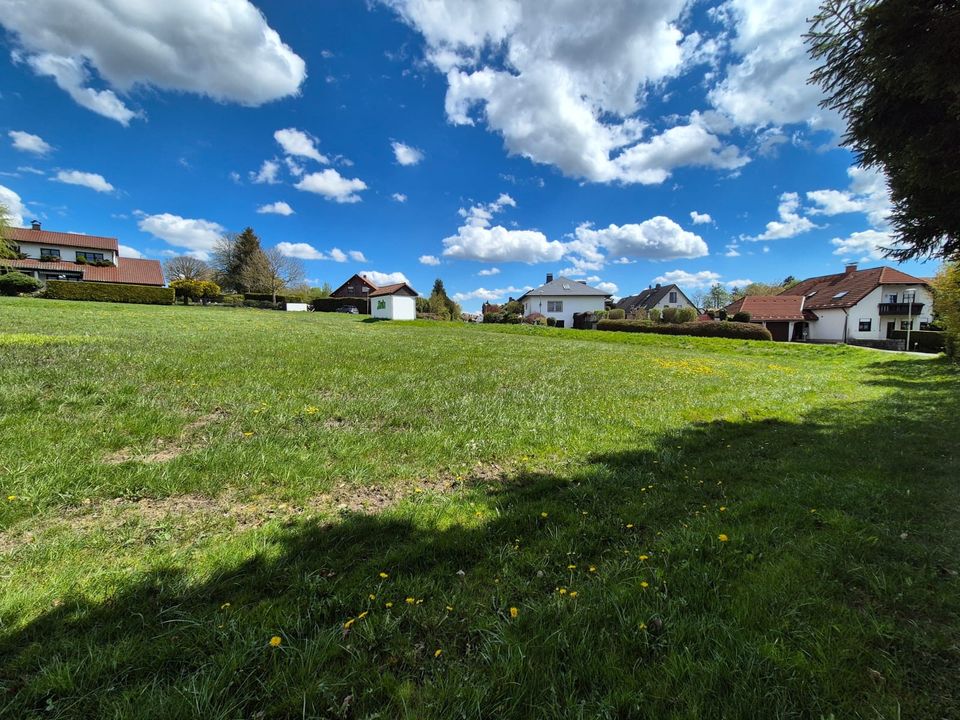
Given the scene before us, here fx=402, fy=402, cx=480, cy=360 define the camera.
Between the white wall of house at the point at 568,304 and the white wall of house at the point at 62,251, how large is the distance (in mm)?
63863

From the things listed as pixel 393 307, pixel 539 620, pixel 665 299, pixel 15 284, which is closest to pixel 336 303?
pixel 393 307

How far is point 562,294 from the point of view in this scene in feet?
206

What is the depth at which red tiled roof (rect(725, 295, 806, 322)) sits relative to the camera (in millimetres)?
45875

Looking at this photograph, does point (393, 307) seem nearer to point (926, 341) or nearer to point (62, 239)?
point (926, 341)

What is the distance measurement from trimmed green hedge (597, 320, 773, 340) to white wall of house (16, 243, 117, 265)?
71420 millimetres

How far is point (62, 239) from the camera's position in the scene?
5816cm

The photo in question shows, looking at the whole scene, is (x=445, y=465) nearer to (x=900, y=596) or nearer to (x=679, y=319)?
(x=900, y=596)

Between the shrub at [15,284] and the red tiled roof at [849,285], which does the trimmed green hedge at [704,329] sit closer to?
the red tiled roof at [849,285]

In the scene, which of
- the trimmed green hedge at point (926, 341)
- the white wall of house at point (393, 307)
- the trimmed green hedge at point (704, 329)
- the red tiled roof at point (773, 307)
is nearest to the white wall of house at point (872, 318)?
the red tiled roof at point (773, 307)

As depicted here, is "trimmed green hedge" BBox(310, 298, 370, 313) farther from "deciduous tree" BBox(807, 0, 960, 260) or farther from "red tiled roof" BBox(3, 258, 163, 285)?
"deciduous tree" BBox(807, 0, 960, 260)

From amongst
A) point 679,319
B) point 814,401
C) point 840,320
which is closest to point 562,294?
point 679,319

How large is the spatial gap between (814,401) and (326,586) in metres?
11.9

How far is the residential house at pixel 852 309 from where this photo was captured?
41.1 metres

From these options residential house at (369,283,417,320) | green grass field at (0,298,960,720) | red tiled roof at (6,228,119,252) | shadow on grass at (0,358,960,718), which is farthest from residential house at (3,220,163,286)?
shadow on grass at (0,358,960,718)
